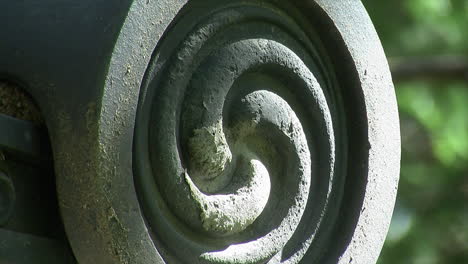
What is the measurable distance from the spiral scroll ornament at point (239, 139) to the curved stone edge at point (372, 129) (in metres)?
0.04

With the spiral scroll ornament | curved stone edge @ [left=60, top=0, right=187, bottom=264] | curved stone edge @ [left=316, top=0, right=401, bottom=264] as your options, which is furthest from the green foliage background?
curved stone edge @ [left=60, top=0, right=187, bottom=264]

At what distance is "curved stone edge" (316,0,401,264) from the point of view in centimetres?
164

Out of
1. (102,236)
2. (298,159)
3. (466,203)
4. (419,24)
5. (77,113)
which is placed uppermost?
(419,24)

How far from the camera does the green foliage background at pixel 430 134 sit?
14.7 feet

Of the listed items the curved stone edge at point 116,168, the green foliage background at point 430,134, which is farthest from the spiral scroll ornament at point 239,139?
the green foliage background at point 430,134

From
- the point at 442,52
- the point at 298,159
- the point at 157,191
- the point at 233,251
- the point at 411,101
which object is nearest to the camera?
the point at 157,191

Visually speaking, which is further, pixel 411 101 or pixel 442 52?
pixel 442 52

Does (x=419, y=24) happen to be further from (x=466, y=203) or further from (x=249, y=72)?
(x=249, y=72)

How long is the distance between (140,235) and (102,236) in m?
0.06

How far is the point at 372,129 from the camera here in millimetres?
1655

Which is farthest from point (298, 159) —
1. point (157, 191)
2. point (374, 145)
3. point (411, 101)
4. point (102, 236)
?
point (411, 101)

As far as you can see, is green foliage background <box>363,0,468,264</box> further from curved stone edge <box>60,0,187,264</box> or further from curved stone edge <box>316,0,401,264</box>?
curved stone edge <box>60,0,187,264</box>

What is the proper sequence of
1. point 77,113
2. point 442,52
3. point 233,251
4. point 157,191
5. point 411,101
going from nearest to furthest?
point 77,113 → point 157,191 → point 233,251 → point 411,101 → point 442,52

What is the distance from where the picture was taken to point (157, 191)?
4.44ft
